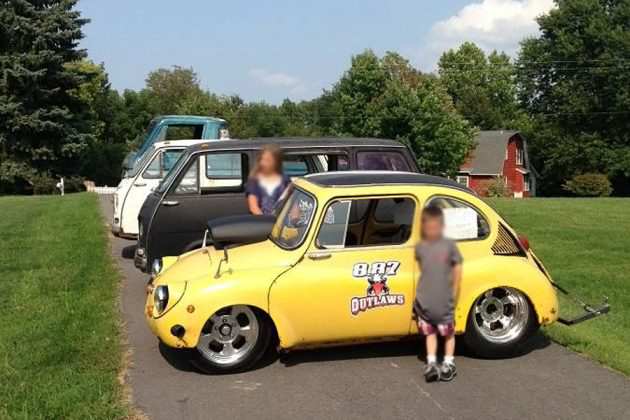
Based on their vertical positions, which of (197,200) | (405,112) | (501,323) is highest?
(405,112)

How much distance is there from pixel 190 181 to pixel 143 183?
3349mm

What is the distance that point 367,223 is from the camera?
20.3 feet

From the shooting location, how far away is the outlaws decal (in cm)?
578

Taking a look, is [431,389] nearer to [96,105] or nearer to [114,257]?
[114,257]

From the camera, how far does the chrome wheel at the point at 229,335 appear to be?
18.9 ft

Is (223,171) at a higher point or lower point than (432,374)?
higher

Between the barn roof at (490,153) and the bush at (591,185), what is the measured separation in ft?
28.6

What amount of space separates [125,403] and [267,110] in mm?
85199

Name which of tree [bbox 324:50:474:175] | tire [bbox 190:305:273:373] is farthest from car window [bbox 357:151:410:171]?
tree [bbox 324:50:474:175]

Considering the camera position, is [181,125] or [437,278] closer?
[437,278]

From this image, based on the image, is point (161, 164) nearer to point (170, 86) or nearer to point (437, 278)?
point (437, 278)

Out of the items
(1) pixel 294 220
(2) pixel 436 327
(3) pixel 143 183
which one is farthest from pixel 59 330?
(3) pixel 143 183

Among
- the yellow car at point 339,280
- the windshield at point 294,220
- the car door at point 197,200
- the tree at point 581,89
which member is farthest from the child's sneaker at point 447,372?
the tree at point 581,89

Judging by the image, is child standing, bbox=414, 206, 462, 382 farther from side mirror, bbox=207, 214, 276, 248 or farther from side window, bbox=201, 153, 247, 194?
side window, bbox=201, 153, 247, 194
